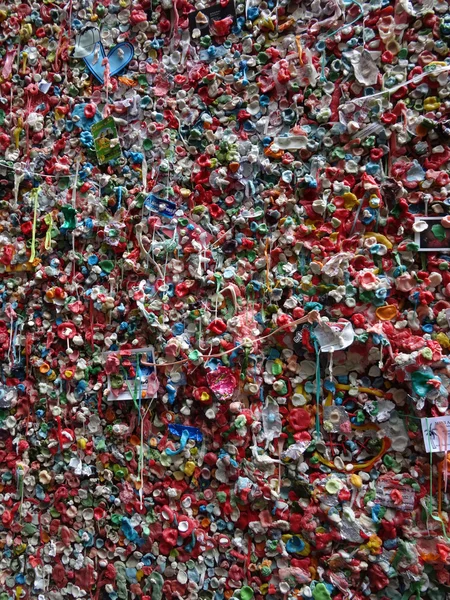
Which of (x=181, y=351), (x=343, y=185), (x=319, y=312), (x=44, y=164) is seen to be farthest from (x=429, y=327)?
(x=44, y=164)

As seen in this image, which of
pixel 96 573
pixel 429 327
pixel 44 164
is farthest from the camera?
pixel 44 164

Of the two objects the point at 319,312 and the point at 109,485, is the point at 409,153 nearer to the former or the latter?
the point at 319,312

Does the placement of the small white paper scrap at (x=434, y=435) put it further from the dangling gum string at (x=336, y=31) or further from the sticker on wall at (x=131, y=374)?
the dangling gum string at (x=336, y=31)

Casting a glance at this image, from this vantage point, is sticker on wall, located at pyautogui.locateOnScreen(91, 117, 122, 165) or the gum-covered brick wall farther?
sticker on wall, located at pyautogui.locateOnScreen(91, 117, 122, 165)

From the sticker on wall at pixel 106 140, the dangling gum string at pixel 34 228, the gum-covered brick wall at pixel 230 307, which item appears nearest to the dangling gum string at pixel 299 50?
the gum-covered brick wall at pixel 230 307

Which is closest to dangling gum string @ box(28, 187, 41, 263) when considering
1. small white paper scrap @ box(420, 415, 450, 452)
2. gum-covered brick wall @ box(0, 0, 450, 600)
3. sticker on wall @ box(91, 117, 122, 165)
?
gum-covered brick wall @ box(0, 0, 450, 600)

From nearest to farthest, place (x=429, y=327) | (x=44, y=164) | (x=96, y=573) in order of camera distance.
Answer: (x=429, y=327) < (x=96, y=573) < (x=44, y=164)

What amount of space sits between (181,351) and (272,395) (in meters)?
0.21

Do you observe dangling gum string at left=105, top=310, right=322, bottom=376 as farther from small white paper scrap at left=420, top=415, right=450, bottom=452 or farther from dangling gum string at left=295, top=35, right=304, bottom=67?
dangling gum string at left=295, top=35, right=304, bottom=67

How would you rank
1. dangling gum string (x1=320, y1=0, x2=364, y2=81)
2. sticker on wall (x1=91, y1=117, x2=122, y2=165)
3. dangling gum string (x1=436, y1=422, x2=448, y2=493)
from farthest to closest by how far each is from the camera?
sticker on wall (x1=91, y1=117, x2=122, y2=165)
dangling gum string (x1=320, y1=0, x2=364, y2=81)
dangling gum string (x1=436, y1=422, x2=448, y2=493)

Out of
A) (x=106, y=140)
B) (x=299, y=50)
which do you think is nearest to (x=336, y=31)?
(x=299, y=50)

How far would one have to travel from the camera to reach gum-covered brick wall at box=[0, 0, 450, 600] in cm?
87

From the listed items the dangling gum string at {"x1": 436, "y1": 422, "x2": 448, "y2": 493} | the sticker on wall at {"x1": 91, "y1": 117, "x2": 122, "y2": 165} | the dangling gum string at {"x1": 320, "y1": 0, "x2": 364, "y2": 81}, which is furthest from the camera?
the sticker on wall at {"x1": 91, "y1": 117, "x2": 122, "y2": 165}

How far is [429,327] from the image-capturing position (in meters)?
0.87
